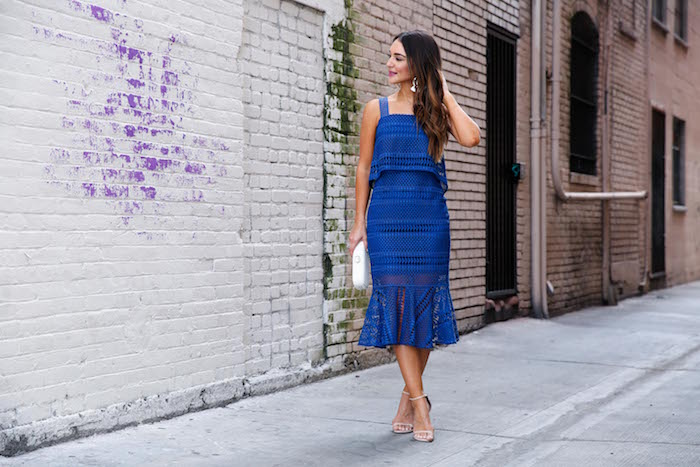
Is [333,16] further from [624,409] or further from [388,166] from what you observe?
[624,409]

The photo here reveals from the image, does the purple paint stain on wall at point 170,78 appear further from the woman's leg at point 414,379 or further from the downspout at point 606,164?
the downspout at point 606,164

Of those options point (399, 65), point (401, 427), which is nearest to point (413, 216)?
point (399, 65)

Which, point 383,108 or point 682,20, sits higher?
point 682,20

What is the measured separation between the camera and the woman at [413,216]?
4711 mm

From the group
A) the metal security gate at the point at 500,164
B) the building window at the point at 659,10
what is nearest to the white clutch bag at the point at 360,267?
the metal security gate at the point at 500,164

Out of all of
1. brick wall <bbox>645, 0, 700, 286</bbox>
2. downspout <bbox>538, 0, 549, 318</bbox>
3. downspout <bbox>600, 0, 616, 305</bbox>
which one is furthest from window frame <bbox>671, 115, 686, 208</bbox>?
downspout <bbox>538, 0, 549, 318</bbox>

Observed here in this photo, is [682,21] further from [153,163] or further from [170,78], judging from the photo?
[153,163]

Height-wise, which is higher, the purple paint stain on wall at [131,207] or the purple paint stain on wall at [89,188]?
the purple paint stain on wall at [89,188]

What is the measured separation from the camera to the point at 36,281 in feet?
14.3

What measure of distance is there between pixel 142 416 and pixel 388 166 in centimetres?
182

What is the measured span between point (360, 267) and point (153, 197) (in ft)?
3.99

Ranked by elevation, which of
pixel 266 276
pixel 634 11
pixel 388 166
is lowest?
pixel 266 276

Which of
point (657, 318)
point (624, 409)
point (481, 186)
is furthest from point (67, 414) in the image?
point (657, 318)

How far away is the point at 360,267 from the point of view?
471 centimetres
